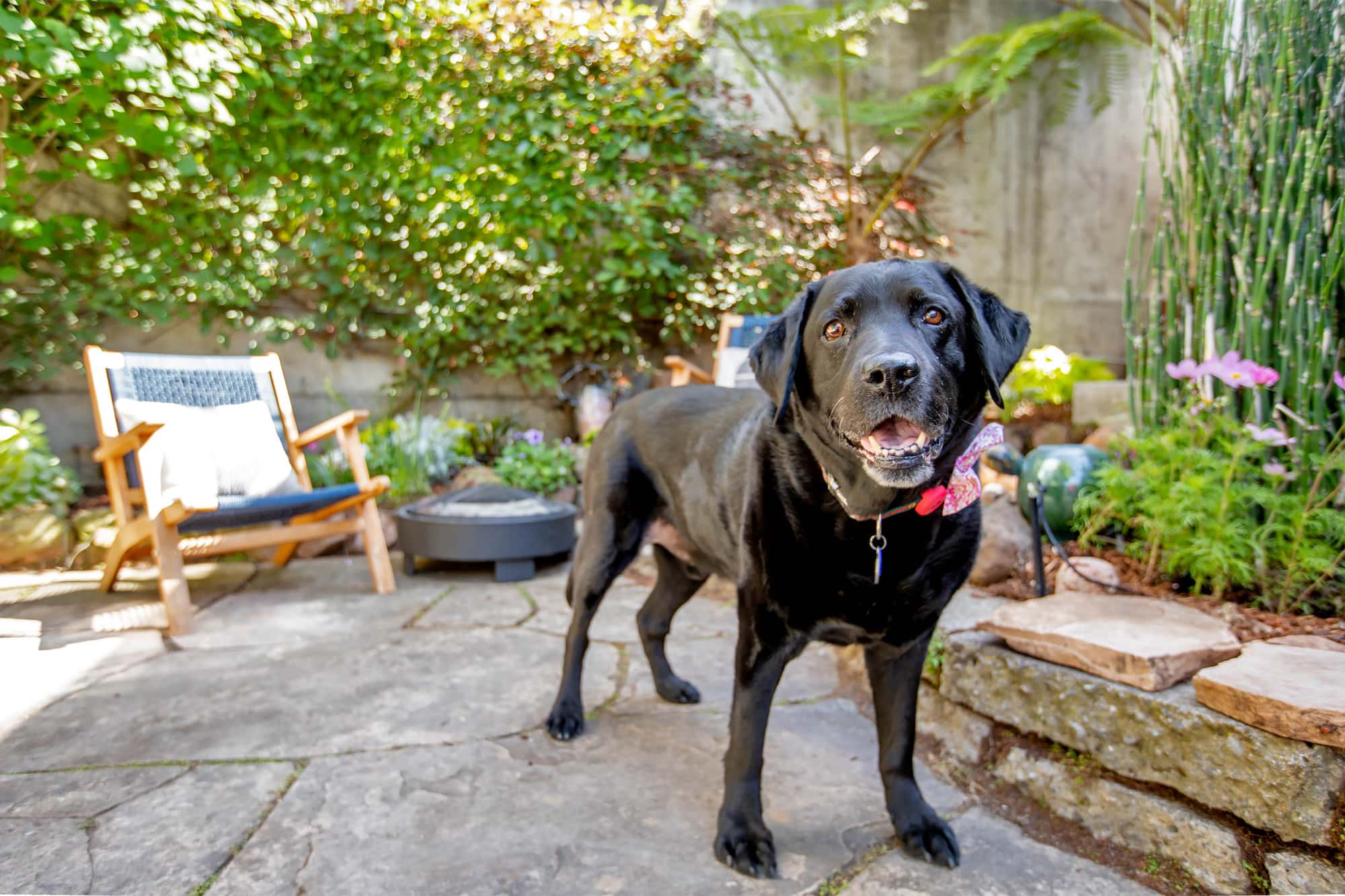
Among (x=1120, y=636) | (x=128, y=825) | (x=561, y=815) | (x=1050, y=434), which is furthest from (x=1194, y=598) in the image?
(x=128, y=825)

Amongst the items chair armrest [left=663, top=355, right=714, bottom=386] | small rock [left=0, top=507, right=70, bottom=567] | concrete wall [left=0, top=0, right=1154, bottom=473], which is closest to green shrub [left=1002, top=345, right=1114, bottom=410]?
concrete wall [left=0, top=0, right=1154, bottom=473]

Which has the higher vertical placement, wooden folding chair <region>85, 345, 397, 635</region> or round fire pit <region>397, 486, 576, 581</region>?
wooden folding chair <region>85, 345, 397, 635</region>

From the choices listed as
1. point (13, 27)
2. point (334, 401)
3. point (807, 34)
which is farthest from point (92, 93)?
point (807, 34)

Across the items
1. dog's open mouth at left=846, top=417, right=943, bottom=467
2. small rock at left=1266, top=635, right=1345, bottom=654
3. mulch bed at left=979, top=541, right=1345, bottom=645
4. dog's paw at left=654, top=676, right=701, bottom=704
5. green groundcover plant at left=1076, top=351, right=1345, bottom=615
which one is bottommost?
dog's paw at left=654, top=676, right=701, bottom=704

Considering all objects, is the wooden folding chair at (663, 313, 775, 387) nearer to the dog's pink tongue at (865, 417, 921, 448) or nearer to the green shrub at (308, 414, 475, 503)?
the green shrub at (308, 414, 475, 503)

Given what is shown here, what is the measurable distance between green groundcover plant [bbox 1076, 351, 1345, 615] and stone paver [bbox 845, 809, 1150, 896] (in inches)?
35.0

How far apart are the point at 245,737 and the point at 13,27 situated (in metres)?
2.78

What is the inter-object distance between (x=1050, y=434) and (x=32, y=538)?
16.5 feet

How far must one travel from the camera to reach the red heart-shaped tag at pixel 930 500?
4.72ft

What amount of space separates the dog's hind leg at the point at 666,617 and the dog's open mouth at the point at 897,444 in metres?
1.08

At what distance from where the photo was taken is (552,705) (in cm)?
221

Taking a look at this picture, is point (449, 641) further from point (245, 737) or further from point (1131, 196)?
point (1131, 196)

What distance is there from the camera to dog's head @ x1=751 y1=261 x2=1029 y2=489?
1.29 metres

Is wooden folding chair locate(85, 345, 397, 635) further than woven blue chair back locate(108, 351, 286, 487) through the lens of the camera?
No
